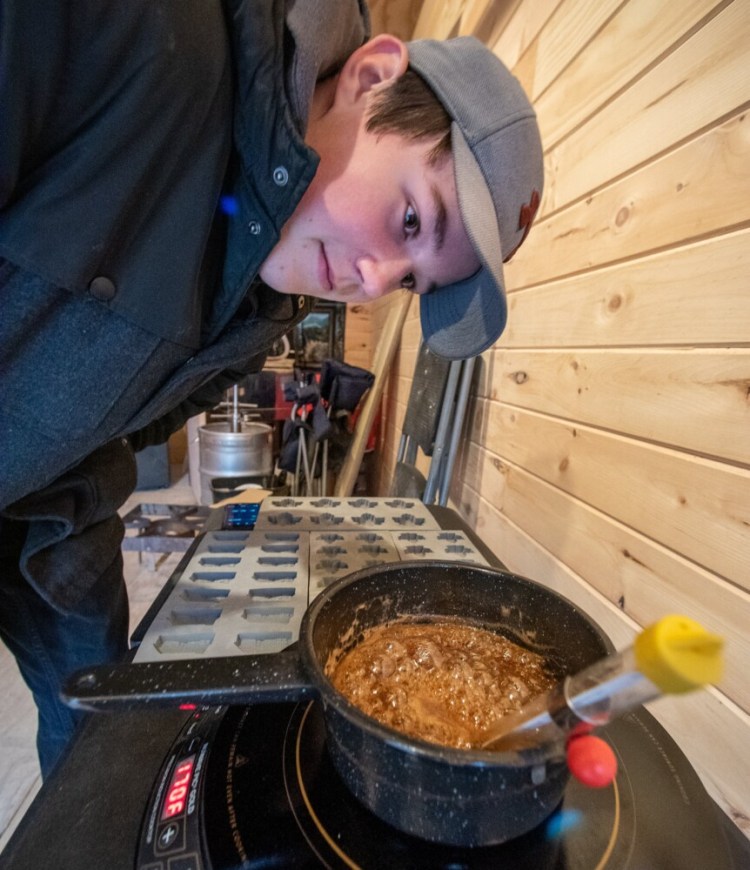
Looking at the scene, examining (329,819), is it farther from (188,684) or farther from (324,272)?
(324,272)

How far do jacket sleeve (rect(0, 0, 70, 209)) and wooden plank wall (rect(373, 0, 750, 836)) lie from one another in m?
0.68

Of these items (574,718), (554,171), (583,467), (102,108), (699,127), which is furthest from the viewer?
(554,171)

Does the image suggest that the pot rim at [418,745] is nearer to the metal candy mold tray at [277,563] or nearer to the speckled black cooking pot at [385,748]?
the speckled black cooking pot at [385,748]

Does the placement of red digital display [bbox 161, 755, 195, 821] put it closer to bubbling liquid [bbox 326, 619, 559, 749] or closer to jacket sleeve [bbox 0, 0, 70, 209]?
bubbling liquid [bbox 326, 619, 559, 749]

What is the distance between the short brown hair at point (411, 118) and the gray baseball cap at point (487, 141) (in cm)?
1

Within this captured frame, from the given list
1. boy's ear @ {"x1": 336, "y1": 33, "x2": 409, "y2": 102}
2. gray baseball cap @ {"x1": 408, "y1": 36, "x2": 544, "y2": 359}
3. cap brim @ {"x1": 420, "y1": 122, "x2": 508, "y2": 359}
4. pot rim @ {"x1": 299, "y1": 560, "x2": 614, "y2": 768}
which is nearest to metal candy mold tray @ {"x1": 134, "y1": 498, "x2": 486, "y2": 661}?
pot rim @ {"x1": 299, "y1": 560, "x2": 614, "y2": 768}

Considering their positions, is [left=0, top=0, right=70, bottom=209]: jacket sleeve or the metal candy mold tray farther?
the metal candy mold tray

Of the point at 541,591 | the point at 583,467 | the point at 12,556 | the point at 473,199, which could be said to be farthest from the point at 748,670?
the point at 12,556

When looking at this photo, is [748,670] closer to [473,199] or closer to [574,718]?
[574,718]

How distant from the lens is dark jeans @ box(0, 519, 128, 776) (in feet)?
2.48

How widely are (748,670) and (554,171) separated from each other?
914 millimetres

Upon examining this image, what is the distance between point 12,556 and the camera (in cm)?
76

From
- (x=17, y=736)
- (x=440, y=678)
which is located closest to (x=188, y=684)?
(x=440, y=678)

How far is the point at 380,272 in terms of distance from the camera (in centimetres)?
59
